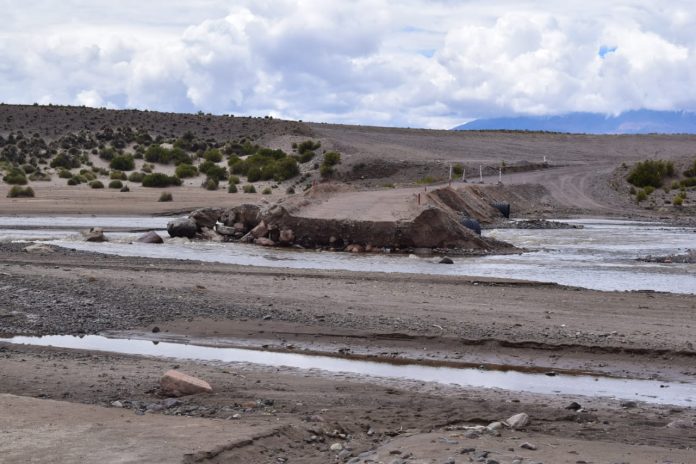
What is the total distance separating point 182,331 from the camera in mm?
15016

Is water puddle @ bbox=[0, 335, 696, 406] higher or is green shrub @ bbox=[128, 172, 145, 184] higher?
green shrub @ bbox=[128, 172, 145, 184]

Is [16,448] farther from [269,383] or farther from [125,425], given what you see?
[269,383]

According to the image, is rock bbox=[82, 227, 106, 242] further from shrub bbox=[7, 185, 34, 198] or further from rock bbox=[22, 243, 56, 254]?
shrub bbox=[7, 185, 34, 198]

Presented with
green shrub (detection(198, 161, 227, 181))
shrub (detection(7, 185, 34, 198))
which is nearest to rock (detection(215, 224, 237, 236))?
shrub (detection(7, 185, 34, 198))

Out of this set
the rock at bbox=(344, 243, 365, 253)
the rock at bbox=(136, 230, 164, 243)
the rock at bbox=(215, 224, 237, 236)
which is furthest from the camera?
the rock at bbox=(215, 224, 237, 236)

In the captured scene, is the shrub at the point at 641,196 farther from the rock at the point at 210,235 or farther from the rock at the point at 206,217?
the rock at the point at 210,235

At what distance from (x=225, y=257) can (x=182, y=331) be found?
11.2 meters

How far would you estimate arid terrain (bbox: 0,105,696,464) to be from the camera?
8812mm

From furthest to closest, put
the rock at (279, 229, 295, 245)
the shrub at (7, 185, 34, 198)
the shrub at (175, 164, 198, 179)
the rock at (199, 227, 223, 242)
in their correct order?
the shrub at (175, 164, 198, 179) < the shrub at (7, 185, 34, 198) < the rock at (199, 227, 223, 242) < the rock at (279, 229, 295, 245)

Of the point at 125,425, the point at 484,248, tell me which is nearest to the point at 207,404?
the point at 125,425

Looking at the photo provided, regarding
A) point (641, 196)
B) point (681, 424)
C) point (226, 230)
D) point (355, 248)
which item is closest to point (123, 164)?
point (641, 196)

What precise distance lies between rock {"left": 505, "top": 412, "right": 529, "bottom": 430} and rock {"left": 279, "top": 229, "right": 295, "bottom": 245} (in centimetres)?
2035

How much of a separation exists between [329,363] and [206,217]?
65.3ft

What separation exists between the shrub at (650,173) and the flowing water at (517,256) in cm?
2074
